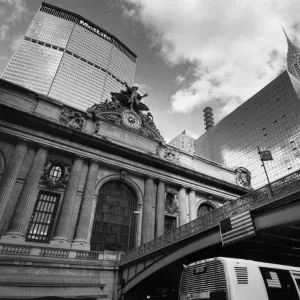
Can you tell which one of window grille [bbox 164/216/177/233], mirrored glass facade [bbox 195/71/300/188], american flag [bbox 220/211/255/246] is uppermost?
mirrored glass facade [bbox 195/71/300/188]

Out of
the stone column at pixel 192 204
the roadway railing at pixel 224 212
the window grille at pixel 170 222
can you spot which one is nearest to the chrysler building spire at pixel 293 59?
the stone column at pixel 192 204

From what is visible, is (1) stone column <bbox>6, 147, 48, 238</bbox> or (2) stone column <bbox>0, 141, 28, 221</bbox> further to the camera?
(2) stone column <bbox>0, 141, 28, 221</bbox>

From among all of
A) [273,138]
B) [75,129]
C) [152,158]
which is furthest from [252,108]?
[75,129]

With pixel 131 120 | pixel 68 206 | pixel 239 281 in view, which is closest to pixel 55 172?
pixel 68 206

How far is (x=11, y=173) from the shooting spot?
16.6 metres

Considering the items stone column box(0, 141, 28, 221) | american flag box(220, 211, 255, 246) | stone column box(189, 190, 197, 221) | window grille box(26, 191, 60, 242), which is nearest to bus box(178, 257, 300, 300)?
american flag box(220, 211, 255, 246)

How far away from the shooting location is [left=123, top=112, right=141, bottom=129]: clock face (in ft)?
81.0

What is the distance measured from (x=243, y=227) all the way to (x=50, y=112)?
18.6 m

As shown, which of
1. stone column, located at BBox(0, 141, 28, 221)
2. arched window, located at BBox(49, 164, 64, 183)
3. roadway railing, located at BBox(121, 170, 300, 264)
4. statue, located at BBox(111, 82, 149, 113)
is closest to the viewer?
roadway railing, located at BBox(121, 170, 300, 264)

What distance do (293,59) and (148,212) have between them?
Answer: 420ft

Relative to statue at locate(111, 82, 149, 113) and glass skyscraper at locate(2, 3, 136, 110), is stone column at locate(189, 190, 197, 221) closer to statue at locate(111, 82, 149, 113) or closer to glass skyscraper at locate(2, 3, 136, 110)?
statue at locate(111, 82, 149, 113)

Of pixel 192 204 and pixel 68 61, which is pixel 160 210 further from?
pixel 68 61

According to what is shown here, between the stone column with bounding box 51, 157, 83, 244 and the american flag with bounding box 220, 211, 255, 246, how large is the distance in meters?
11.5

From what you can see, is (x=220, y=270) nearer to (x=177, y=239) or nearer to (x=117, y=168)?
(x=177, y=239)
